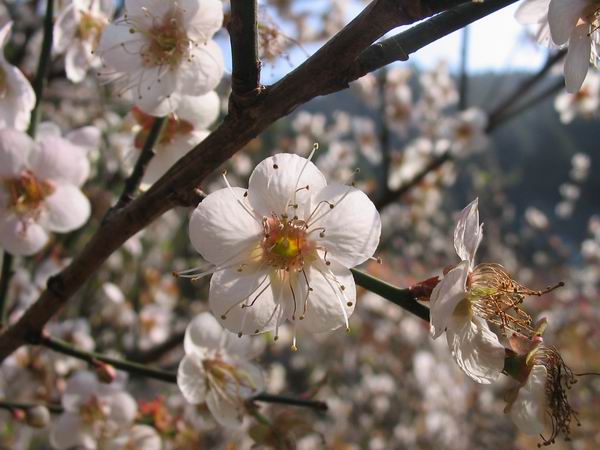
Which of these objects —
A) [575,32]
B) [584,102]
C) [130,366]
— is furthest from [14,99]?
[584,102]

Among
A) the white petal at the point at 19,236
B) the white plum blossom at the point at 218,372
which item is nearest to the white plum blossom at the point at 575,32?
the white plum blossom at the point at 218,372

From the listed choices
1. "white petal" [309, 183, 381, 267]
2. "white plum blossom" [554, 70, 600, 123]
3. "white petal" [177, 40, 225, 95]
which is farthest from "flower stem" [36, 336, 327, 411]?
"white plum blossom" [554, 70, 600, 123]

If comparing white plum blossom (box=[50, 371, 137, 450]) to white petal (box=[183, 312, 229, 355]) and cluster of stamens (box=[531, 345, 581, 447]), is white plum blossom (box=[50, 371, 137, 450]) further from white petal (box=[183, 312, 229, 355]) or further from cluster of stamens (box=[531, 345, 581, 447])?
cluster of stamens (box=[531, 345, 581, 447])

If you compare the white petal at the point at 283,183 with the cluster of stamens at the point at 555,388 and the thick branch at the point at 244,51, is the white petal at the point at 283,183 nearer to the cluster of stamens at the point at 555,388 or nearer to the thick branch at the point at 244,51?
the thick branch at the point at 244,51

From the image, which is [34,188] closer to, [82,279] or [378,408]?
[82,279]

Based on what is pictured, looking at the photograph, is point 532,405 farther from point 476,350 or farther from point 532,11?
point 532,11

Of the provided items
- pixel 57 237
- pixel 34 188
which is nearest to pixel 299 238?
pixel 34 188
